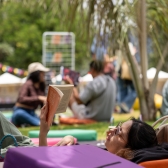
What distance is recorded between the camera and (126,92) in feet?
44.3

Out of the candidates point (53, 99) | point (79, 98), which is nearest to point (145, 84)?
point (79, 98)

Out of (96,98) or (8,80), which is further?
(8,80)

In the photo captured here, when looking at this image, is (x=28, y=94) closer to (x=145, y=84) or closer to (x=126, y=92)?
Result: (x=145, y=84)

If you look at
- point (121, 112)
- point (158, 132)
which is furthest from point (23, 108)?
point (158, 132)

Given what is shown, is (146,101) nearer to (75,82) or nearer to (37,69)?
(75,82)

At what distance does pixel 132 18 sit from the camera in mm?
9219

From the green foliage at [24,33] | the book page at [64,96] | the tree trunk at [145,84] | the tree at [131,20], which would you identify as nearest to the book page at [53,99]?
the book page at [64,96]

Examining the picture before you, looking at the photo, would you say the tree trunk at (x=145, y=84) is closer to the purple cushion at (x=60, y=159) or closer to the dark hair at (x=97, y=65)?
the dark hair at (x=97, y=65)

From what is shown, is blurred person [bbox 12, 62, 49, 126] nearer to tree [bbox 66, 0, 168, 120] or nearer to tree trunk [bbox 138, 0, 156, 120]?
tree [bbox 66, 0, 168, 120]

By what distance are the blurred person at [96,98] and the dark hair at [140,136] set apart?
5.99 metres

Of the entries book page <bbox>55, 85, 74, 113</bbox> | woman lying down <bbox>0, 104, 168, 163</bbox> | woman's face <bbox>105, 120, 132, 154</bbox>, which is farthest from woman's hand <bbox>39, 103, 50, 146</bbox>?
woman's face <bbox>105, 120, 132, 154</bbox>

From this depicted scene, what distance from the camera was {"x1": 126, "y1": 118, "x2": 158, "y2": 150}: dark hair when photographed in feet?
12.5

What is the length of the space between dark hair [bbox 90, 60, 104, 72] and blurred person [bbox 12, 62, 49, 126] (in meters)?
0.80

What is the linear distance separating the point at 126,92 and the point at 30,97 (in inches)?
163
